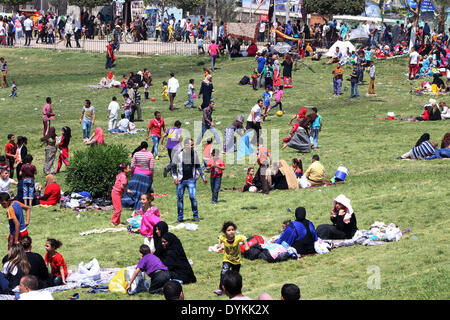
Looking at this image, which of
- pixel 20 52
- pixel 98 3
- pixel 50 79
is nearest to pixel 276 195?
pixel 50 79

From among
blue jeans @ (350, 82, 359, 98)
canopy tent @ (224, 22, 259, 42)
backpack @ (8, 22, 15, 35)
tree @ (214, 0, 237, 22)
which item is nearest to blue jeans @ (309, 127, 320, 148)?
blue jeans @ (350, 82, 359, 98)

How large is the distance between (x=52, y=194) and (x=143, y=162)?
296 centimetres

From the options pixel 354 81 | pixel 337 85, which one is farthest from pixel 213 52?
pixel 354 81

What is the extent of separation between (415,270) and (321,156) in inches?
440

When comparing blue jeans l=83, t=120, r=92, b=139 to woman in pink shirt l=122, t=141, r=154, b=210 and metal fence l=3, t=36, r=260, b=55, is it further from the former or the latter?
metal fence l=3, t=36, r=260, b=55

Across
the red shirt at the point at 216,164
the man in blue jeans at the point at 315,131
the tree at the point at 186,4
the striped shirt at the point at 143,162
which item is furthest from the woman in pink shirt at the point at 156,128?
the tree at the point at 186,4

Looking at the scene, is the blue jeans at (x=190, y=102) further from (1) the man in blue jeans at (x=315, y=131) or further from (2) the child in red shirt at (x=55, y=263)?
(2) the child in red shirt at (x=55, y=263)

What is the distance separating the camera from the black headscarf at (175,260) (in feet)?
39.8

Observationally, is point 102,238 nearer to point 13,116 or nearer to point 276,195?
point 276,195

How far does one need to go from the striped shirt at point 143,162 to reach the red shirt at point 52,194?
2.54m

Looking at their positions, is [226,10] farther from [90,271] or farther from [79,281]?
[79,281]

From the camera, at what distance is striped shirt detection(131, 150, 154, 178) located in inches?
692

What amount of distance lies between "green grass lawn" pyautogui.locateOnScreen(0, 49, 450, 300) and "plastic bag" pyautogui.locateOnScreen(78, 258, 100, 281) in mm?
338

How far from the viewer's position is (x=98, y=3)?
58.0 metres
